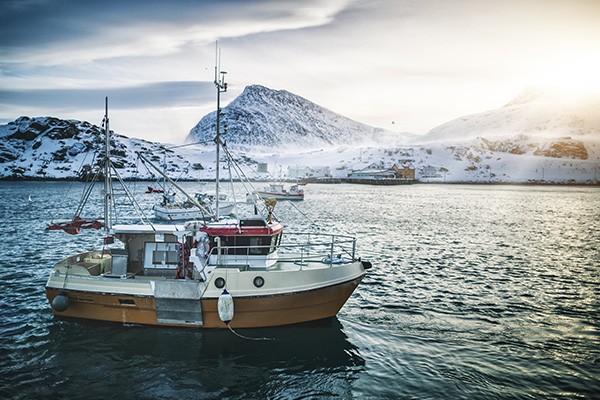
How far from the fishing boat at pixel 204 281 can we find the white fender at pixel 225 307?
0.04m

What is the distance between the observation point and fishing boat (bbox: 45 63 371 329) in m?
15.2

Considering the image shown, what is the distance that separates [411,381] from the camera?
12.9 metres

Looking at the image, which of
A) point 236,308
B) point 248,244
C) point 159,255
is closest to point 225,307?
point 236,308

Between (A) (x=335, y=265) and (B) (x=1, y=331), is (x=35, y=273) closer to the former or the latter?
(B) (x=1, y=331)

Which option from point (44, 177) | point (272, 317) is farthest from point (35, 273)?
point (44, 177)

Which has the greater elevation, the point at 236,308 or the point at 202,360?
the point at 236,308

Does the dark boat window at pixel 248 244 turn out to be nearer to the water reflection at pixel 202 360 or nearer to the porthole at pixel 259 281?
the porthole at pixel 259 281

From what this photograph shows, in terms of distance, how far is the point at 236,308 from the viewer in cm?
1523

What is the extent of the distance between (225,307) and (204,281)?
4.46ft

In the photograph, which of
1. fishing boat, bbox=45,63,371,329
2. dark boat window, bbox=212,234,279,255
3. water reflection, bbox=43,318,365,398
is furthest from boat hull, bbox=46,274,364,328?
dark boat window, bbox=212,234,279,255

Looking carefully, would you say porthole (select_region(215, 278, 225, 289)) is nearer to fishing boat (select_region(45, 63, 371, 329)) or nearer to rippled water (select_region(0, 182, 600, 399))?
fishing boat (select_region(45, 63, 371, 329))

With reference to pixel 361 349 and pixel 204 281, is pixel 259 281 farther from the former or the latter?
pixel 361 349

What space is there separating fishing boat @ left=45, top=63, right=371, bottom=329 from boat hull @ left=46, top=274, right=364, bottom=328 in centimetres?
4

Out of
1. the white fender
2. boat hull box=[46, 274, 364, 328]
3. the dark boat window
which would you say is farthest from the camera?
the dark boat window
